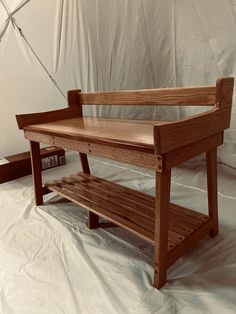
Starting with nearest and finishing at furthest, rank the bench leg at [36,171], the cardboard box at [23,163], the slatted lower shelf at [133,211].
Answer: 1. the slatted lower shelf at [133,211]
2. the bench leg at [36,171]
3. the cardboard box at [23,163]

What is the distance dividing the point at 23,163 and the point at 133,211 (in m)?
1.08

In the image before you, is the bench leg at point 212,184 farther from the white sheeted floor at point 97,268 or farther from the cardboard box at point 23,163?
the cardboard box at point 23,163

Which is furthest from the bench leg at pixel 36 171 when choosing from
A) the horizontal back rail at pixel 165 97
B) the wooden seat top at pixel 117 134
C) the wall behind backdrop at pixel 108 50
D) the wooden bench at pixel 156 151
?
the wall behind backdrop at pixel 108 50

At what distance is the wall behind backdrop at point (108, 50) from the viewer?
1.47 meters

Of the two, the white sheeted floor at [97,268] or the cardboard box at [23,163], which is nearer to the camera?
the white sheeted floor at [97,268]

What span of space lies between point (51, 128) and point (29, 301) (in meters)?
0.64

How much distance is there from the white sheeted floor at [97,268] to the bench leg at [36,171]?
53mm

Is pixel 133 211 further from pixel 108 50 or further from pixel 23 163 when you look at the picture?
pixel 108 50

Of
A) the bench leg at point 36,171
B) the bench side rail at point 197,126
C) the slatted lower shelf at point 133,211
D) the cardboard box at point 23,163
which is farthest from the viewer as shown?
the cardboard box at point 23,163

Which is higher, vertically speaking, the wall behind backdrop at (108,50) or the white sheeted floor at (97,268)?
the wall behind backdrop at (108,50)

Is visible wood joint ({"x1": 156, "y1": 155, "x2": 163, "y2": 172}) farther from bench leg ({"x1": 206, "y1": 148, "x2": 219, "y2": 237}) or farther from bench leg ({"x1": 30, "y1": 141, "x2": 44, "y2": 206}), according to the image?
bench leg ({"x1": 30, "y1": 141, "x2": 44, "y2": 206})

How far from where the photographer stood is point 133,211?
3.61ft

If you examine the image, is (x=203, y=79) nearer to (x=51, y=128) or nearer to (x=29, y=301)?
(x=51, y=128)

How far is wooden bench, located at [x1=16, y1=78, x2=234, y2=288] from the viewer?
2.55ft
